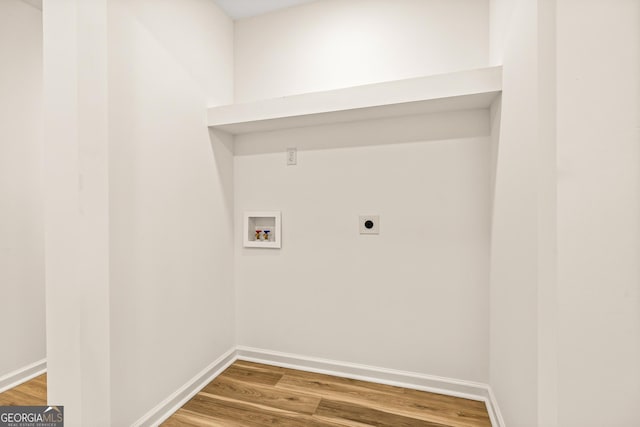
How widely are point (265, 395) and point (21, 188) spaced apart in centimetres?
213

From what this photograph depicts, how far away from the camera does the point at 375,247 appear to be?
1854mm

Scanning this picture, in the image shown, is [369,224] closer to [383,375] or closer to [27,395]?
[383,375]

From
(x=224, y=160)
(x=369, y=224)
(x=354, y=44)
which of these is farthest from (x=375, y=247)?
(x=354, y=44)

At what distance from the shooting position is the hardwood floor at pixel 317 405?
4.92ft

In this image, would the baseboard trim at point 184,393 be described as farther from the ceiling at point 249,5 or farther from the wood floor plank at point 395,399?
the ceiling at point 249,5

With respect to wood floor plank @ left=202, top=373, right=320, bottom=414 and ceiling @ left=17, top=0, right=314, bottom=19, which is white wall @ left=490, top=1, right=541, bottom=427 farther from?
ceiling @ left=17, top=0, right=314, bottom=19

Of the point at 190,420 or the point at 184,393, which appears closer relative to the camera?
the point at 190,420

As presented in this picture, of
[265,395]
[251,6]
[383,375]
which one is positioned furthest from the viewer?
[251,6]

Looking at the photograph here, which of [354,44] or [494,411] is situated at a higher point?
[354,44]

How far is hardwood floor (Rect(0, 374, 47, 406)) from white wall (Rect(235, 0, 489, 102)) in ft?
7.54

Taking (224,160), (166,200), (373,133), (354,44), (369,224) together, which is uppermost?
(354,44)

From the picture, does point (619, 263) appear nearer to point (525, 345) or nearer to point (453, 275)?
point (525, 345)

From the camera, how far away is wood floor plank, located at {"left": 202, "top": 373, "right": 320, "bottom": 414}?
5.31 feet

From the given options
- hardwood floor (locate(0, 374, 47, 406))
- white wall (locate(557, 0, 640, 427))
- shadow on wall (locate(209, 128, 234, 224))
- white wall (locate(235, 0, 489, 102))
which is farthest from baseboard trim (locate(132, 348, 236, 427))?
white wall (locate(235, 0, 489, 102))
